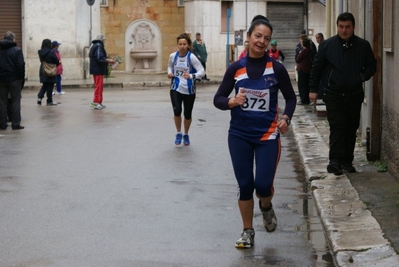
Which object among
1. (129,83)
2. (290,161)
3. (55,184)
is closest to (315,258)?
(55,184)

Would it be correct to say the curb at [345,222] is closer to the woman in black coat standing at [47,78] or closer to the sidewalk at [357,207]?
the sidewalk at [357,207]

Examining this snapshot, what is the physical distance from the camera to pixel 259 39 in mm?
7668

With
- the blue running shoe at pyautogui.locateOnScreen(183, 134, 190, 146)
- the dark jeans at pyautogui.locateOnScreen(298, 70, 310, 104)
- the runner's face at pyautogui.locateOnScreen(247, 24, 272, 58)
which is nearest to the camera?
the runner's face at pyautogui.locateOnScreen(247, 24, 272, 58)

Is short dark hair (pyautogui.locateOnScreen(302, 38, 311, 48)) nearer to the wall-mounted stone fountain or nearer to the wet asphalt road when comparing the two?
the wet asphalt road

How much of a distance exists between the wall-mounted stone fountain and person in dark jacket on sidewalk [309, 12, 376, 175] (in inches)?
1197

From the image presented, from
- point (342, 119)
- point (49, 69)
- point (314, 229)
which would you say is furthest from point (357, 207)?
point (49, 69)

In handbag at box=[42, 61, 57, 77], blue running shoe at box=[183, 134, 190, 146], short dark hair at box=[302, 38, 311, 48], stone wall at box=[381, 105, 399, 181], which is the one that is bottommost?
blue running shoe at box=[183, 134, 190, 146]

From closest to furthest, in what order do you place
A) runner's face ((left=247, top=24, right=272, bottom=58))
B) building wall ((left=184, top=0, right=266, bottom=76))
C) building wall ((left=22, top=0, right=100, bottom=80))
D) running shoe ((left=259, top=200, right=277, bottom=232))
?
runner's face ((left=247, top=24, right=272, bottom=58)) → running shoe ((left=259, top=200, right=277, bottom=232)) → building wall ((left=22, top=0, right=100, bottom=80)) → building wall ((left=184, top=0, right=266, bottom=76))

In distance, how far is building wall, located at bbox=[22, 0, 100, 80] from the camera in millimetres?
35375

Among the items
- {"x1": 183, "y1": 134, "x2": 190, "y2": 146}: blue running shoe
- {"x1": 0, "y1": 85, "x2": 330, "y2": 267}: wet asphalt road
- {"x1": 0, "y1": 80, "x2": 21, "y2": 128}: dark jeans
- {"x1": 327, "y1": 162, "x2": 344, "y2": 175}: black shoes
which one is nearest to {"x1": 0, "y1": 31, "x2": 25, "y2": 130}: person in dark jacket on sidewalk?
{"x1": 0, "y1": 80, "x2": 21, "y2": 128}: dark jeans

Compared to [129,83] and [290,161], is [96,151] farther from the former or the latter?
[129,83]

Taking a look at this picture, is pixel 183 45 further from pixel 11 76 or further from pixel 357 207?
pixel 357 207

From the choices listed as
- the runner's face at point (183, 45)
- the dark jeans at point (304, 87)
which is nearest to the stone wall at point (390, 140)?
the runner's face at point (183, 45)

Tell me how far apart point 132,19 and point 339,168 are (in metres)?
31.2
